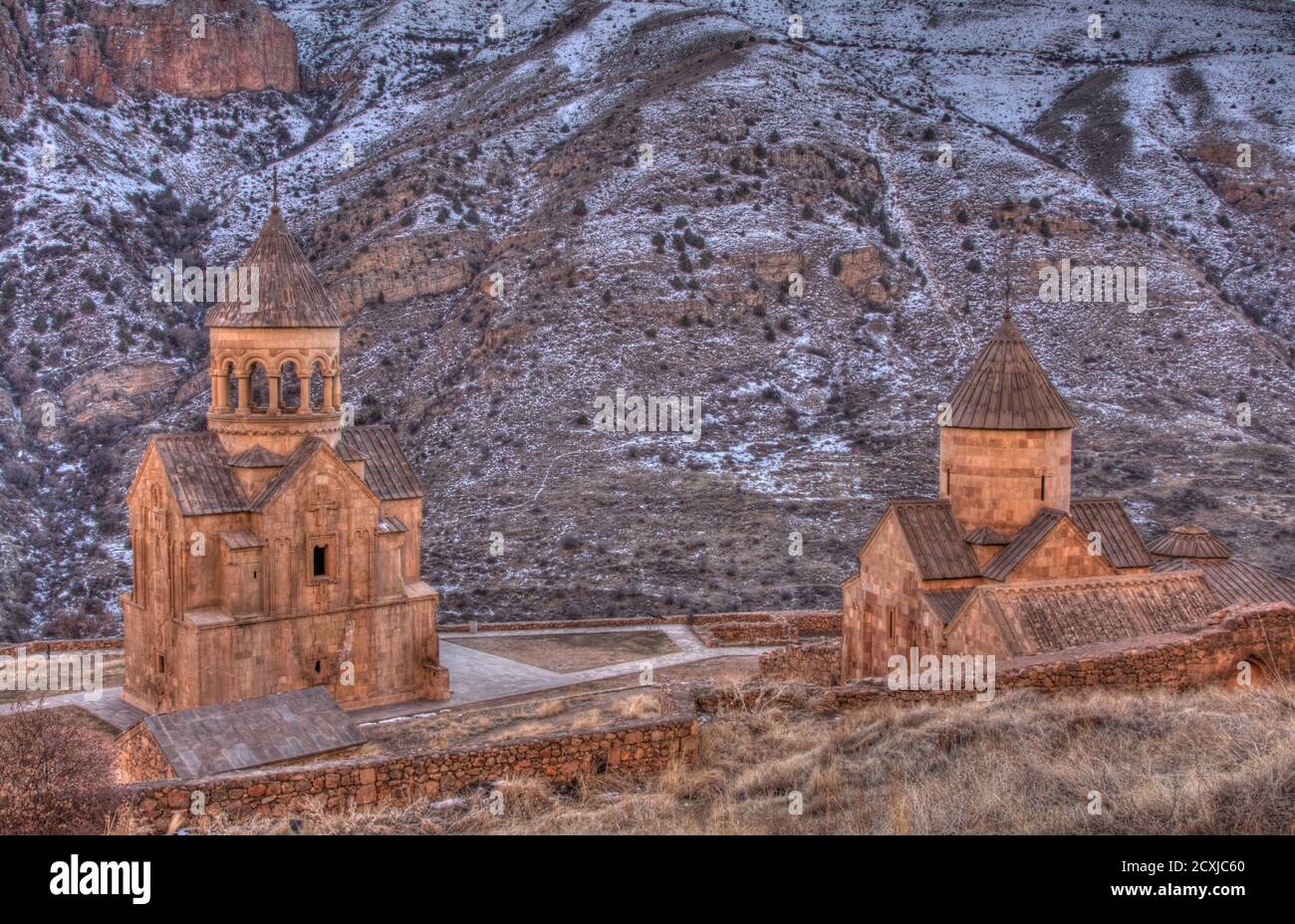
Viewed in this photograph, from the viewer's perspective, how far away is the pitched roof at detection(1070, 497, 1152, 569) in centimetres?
1878

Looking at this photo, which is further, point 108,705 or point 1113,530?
point 108,705

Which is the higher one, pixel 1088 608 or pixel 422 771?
pixel 1088 608

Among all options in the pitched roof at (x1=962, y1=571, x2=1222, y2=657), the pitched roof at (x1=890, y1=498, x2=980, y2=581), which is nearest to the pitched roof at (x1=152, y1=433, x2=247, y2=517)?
the pitched roof at (x1=890, y1=498, x2=980, y2=581)

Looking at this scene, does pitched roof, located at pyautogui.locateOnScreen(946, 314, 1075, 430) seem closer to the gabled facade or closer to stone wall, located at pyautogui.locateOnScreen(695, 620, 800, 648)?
the gabled facade

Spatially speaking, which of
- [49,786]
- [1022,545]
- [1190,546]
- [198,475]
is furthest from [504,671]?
[49,786]

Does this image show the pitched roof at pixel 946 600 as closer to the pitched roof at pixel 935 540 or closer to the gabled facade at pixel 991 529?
the gabled facade at pixel 991 529

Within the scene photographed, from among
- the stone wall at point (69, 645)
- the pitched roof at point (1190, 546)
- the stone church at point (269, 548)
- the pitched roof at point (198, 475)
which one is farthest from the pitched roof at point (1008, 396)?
the stone wall at point (69, 645)

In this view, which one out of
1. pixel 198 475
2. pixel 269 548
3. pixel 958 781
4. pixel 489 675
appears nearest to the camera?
pixel 958 781

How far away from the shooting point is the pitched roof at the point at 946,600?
1755 centimetres

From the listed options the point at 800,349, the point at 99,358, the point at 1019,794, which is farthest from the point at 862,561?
the point at 99,358

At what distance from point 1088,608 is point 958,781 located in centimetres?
762

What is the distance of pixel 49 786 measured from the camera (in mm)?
9891

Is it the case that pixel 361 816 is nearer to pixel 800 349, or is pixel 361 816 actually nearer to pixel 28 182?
pixel 800 349

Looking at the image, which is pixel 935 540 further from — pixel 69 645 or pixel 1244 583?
pixel 69 645
